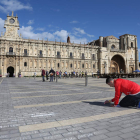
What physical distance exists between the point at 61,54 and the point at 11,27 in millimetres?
15982

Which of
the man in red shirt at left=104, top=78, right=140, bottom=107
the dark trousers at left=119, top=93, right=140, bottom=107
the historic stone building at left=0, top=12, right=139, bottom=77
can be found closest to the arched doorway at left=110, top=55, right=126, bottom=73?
the historic stone building at left=0, top=12, right=139, bottom=77

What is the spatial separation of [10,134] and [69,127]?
1.17m

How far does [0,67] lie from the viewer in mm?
37219

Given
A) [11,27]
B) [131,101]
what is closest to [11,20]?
[11,27]

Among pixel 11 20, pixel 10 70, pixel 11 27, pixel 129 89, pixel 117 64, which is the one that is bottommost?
pixel 129 89

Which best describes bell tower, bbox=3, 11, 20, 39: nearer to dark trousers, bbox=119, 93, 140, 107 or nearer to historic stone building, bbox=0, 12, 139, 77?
historic stone building, bbox=0, 12, 139, 77

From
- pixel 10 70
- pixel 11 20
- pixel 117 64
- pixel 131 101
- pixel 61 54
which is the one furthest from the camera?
pixel 117 64

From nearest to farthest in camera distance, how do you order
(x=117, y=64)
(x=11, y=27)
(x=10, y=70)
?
(x=11, y=27)
(x=10, y=70)
(x=117, y=64)

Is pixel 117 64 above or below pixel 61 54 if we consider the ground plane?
below

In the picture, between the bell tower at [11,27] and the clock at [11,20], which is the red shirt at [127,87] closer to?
the bell tower at [11,27]

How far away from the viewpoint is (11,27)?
3859 cm

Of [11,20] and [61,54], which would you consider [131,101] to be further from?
[11,20]

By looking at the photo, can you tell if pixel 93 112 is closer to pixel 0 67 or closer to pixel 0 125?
pixel 0 125

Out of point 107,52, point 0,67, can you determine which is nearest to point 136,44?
point 107,52
